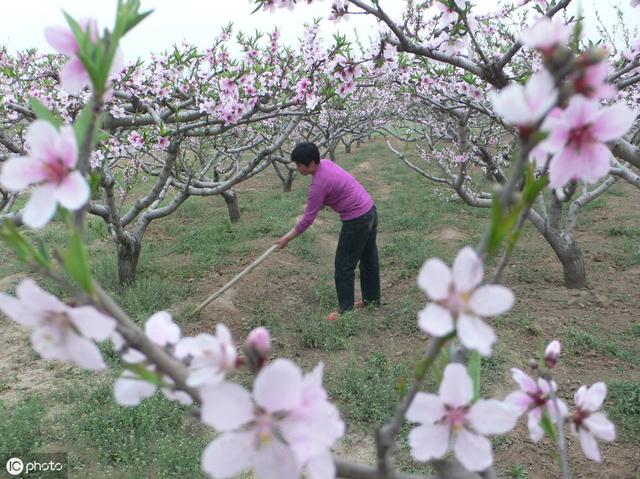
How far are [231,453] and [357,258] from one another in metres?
4.09

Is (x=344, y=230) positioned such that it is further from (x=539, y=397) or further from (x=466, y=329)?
(x=466, y=329)

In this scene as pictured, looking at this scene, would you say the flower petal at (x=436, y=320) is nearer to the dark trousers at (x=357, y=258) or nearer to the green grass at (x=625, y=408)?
the green grass at (x=625, y=408)

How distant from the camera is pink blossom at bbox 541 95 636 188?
51 cm

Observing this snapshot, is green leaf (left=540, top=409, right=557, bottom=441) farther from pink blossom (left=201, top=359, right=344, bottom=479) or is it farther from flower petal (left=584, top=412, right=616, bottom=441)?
pink blossom (left=201, top=359, right=344, bottom=479)

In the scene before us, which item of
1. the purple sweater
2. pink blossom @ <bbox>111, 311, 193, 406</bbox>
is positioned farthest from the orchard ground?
the purple sweater

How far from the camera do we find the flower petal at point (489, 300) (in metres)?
0.50

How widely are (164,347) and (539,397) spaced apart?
0.64m

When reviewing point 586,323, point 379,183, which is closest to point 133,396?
point 586,323

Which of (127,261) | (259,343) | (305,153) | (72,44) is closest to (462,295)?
(259,343)

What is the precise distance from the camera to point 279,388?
0.45 metres

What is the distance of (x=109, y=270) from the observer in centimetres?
555

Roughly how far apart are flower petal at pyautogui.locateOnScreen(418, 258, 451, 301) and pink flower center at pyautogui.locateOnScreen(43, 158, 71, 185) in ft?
1.46

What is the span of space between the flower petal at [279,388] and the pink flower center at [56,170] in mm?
349

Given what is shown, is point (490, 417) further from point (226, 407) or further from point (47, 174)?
point (47, 174)
